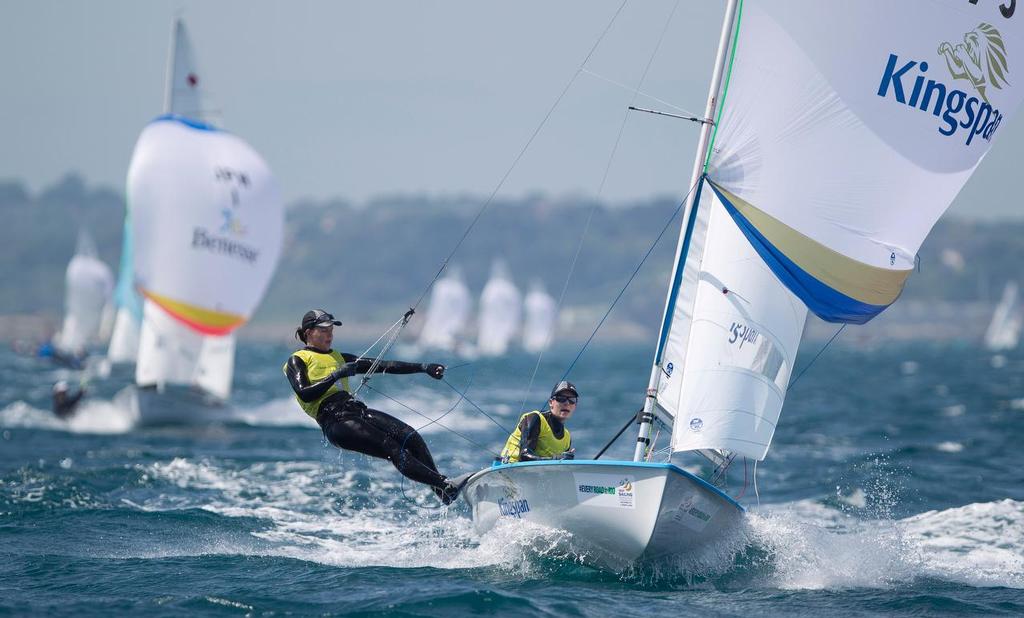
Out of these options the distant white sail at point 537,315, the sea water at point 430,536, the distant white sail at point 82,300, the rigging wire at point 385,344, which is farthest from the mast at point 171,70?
the distant white sail at point 537,315

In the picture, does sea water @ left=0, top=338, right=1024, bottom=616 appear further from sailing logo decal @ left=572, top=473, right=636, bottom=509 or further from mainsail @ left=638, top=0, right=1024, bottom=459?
mainsail @ left=638, top=0, right=1024, bottom=459

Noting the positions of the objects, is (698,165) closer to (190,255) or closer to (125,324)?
(190,255)

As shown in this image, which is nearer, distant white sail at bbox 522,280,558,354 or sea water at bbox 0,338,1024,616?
sea water at bbox 0,338,1024,616

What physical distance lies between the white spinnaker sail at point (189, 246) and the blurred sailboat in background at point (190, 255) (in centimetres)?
2

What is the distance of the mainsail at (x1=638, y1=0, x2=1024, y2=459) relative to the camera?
8633mm

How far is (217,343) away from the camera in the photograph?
22688mm

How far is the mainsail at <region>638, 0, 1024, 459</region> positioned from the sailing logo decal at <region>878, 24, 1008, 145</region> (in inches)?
0.4

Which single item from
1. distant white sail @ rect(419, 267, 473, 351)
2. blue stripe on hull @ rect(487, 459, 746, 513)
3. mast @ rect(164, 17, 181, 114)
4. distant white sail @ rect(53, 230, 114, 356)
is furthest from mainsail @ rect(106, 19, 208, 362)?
distant white sail @ rect(419, 267, 473, 351)

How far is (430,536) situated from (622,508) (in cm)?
280

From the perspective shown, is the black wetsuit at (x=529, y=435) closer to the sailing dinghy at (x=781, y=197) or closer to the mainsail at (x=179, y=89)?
the sailing dinghy at (x=781, y=197)

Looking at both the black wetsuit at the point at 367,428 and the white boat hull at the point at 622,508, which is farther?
the black wetsuit at the point at 367,428

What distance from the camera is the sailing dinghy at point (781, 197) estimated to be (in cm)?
860

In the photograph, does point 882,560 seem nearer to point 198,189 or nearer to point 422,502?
point 422,502

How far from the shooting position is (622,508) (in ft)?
26.6
